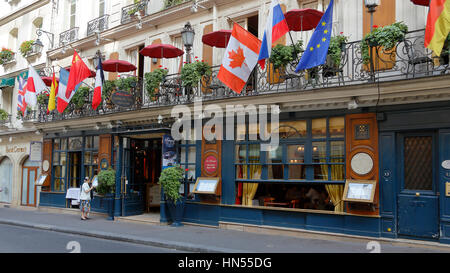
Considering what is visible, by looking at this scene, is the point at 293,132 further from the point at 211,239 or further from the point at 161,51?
the point at 161,51

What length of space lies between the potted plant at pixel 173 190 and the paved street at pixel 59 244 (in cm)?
240

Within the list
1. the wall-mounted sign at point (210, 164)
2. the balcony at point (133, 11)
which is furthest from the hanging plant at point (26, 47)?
the wall-mounted sign at point (210, 164)

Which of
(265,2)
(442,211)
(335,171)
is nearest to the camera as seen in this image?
(442,211)

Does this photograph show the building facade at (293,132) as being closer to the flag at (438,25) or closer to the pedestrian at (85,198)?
the flag at (438,25)

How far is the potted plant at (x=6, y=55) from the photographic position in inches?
908

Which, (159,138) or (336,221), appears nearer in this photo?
(336,221)

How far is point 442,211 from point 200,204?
269 inches

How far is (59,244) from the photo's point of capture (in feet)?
33.5

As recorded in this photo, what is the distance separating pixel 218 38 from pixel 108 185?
6.67 meters

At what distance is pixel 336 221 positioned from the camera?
10227 millimetres

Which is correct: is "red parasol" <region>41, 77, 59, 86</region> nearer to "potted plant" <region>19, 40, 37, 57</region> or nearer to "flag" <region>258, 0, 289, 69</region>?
"potted plant" <region>19, 40, 37, 57</region>
